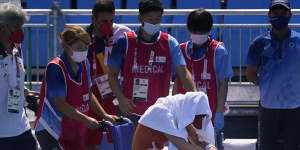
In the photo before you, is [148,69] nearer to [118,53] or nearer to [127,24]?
[118,53]

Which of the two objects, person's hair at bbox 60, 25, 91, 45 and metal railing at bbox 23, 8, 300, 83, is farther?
metal railing at bbox 23, 8, 300, 83

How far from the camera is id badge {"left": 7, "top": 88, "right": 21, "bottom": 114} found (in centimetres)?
438

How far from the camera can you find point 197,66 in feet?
17.3

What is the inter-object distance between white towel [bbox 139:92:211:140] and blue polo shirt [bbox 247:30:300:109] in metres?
1.66

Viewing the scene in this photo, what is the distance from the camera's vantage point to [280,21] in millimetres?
5281

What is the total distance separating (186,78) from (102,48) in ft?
3.05

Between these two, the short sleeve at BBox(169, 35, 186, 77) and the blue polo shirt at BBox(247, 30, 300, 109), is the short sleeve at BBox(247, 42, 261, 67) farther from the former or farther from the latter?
the short sleeve at BBox(169, 35, 186, 77)

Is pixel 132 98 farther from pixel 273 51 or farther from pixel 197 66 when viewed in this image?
pixel 273 51

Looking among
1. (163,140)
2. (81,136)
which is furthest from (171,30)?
(163,140)

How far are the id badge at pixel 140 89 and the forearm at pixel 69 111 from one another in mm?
727

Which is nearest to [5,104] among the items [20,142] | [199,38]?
[20,142]

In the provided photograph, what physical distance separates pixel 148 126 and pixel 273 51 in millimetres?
1893

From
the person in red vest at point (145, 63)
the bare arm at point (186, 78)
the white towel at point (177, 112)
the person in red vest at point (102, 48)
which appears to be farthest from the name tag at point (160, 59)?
the white towel at point (177, 112)

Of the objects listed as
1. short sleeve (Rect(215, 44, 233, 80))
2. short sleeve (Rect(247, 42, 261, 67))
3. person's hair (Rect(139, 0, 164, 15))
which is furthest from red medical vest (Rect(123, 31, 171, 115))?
short sleeve (Rect(247, 42, 261, 67))
